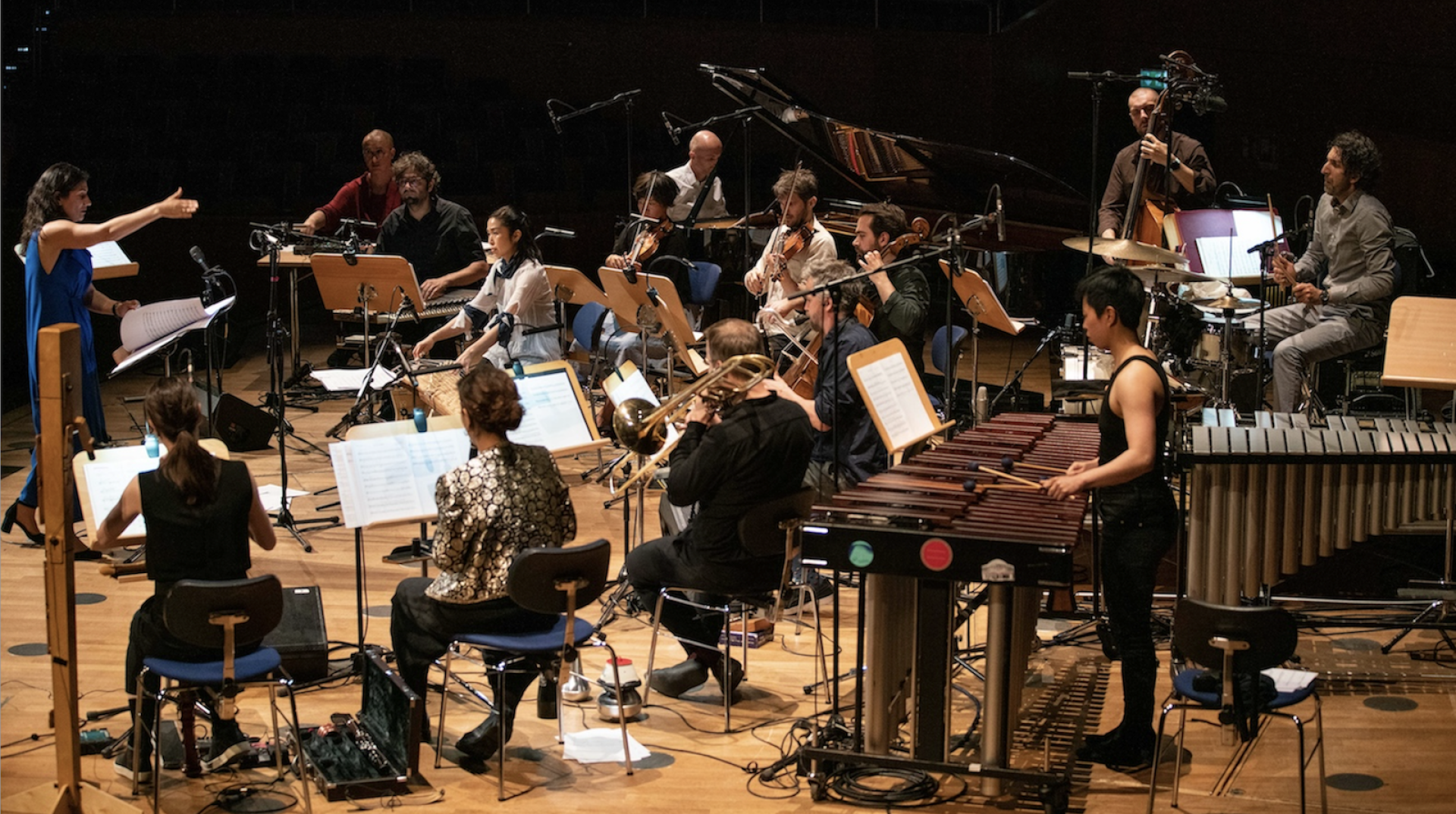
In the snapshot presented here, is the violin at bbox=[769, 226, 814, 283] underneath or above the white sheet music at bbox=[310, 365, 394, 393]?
above

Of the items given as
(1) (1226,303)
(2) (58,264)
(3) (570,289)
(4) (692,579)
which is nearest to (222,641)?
(4) (692,579)

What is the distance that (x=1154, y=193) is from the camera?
827cm

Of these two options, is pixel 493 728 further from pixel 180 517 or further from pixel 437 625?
pixel 180 517

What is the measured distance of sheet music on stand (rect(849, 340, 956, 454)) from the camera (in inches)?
208

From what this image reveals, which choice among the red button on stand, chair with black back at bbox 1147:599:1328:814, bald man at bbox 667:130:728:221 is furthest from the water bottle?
bald man at bbox 667:130:728:221

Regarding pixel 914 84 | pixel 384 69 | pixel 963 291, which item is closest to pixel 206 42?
pixel 384 69

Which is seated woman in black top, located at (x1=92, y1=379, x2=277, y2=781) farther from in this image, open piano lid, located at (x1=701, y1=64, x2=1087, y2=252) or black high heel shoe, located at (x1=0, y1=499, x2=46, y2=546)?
open piano lid, located at (x1=701, y1=64, x2=1087, y2=252)

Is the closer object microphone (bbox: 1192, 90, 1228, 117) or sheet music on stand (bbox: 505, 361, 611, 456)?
sheet music on stand (bbox: 505, 361, 611, 456)

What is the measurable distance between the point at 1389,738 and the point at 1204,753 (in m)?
0.67

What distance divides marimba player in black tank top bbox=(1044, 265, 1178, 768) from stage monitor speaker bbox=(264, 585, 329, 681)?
2.66 metres

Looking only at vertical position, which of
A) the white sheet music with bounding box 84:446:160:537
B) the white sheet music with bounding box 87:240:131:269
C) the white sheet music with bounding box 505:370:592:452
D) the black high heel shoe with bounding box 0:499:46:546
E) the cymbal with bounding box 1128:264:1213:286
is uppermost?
the white sheet music with bounding box 87:240:131:269

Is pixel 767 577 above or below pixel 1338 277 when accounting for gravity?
below

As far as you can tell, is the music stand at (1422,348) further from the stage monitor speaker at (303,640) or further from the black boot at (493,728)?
the stage monitor speaker at (303,640)

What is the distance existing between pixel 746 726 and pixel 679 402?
1152mm
